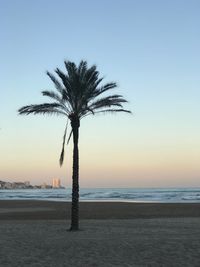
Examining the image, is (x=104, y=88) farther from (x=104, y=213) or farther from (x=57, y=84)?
(x=104, y=213)

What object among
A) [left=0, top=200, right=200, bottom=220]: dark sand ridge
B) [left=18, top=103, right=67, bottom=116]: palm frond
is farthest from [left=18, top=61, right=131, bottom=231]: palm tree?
[left=0, top=200, right=200, bottom=220]: dark sand ridge

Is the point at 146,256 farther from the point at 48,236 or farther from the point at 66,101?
the point at 66,101

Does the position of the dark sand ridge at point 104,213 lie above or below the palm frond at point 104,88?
below

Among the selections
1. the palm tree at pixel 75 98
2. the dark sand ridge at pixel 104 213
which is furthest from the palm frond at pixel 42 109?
the dark sand ridge at pixel 104 213

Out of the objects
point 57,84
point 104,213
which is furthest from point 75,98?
point 104,213

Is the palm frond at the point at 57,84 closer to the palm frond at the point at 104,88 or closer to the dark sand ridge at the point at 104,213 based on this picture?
the palm frond at the point at 104,88

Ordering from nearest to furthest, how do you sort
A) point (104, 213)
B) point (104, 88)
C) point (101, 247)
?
point (101, 247) → point (104, 88) → point (104, 213)

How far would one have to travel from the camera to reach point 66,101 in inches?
901

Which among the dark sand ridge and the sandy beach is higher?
the dark sand ridge

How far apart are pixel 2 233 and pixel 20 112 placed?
17.5 ft

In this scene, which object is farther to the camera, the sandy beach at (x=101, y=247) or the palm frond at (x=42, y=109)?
the palm frond at (x=42, y=109)

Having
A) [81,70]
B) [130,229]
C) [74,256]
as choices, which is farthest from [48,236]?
[81,70]

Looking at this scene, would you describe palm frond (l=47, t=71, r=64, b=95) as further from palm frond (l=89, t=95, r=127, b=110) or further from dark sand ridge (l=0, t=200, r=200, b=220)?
dark sand ridge (l=0, t=200, r=200, b=220)

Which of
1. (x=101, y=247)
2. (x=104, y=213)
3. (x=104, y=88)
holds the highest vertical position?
(x=104, y=88)
